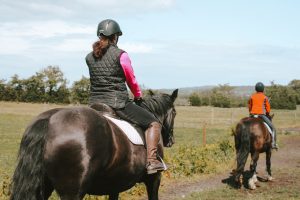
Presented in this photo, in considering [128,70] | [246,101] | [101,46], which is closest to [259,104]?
[128,70]

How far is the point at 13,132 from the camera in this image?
29.1 metres

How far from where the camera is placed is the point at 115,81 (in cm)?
542

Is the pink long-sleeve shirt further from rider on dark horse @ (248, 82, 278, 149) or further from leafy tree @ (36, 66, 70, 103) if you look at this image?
leafy tree @ (36, 66, 70, 103)

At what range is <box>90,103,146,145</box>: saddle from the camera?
5.11 m

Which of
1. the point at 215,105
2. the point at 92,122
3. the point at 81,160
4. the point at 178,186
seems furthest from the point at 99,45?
the point at 215,105

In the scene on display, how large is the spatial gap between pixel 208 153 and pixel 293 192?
5.12 m

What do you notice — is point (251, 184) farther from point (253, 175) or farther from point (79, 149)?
point (79, 149)

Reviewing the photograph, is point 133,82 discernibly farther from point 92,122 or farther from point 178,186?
point 178,186

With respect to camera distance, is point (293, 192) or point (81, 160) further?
point (293, 192)

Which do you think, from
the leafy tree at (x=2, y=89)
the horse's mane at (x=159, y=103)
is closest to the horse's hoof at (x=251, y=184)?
the horse's mane at (x=159, y=103)

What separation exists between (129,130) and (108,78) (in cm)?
73

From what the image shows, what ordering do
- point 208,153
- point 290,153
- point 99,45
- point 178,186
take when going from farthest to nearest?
point 290,153 → point 208,153 → point 178,186 → point 99,45

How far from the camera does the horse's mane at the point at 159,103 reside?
6488 millimetres

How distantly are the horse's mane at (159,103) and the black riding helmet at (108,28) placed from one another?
141 centimetres
